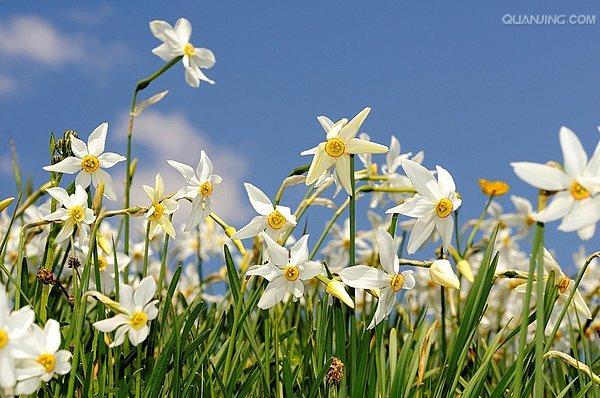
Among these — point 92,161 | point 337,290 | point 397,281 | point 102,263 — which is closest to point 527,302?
point 397,281

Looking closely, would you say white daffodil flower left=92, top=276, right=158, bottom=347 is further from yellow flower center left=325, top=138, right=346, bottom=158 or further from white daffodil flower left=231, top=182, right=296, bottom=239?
yellow flower center left=325, top=138, right=346, bottom=158

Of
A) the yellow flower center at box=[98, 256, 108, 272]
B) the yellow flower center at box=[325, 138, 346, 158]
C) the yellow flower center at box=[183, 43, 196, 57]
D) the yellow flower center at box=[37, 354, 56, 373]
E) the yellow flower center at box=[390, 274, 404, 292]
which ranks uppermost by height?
the yellow flower center at box=[183, 43, 196, 57]

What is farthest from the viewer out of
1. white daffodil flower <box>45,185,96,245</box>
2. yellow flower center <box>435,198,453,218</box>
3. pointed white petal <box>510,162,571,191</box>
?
white daffodil flower <box>45,185,96,245</box>

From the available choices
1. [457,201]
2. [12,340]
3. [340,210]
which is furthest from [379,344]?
[12,340]

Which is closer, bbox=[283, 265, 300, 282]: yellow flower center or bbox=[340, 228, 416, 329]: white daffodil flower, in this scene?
bbox=[340, 228, 416, 329]: white daffodil flower

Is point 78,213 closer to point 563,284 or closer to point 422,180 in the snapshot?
point 422,180

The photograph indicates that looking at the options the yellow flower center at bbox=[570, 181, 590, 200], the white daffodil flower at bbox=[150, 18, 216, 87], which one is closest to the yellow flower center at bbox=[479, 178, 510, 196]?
the white daffodil flower at bbox=[150, 18, 216, 87]
